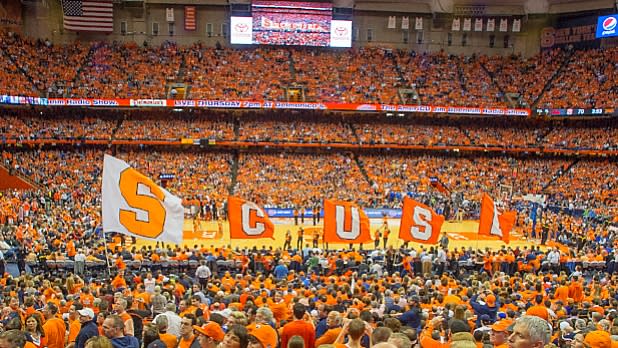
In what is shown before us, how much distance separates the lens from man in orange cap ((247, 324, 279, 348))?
5.19m

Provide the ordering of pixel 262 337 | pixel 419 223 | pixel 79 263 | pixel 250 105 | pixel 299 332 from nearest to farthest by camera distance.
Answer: pixel 262 337 → pixel 299 332 → pixel 419 223 → pixel 79 263 → pixel 250 105

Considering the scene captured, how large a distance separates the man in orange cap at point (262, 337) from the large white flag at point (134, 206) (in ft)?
21.4

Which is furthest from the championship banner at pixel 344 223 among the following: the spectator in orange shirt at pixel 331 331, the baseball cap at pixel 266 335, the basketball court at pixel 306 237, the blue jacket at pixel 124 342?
the blue jacket at pixel 124 342

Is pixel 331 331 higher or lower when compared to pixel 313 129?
lower

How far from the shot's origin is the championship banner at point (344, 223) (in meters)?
17.0

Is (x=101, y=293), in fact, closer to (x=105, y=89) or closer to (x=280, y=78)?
(x=105, y=89)

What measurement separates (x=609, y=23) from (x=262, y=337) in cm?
5219

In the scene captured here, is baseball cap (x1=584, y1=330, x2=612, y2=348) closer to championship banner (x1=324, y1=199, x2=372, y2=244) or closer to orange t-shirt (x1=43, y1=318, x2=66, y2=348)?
orange t-shirt (x1=43, y1=318, x2=66, y2=348)

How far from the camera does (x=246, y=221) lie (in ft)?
54.2

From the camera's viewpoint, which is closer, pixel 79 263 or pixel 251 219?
pixel 251 219

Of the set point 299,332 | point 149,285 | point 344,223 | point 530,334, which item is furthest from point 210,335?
point 344,223

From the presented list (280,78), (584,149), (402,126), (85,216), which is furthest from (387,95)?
(85,216)

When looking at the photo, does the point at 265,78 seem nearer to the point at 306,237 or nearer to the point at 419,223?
the point at 306,237

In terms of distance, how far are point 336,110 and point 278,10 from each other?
41.0 ft
